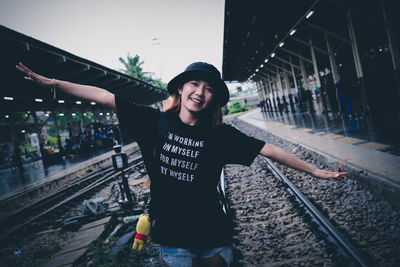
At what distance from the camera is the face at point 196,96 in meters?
1.56

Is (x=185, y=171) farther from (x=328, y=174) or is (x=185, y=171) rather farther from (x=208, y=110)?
(x=328, y=174)

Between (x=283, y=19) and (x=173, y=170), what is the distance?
1115cm

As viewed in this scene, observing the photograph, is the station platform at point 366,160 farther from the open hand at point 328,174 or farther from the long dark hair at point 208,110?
the long dark hair at point 208,110

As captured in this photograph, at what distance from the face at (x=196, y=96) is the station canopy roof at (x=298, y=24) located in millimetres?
8272

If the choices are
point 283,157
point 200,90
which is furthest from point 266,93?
point 200,90

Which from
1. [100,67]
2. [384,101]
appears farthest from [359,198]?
[100,67]

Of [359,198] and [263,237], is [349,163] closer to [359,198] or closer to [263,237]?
[359,198]

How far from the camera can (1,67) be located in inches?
320

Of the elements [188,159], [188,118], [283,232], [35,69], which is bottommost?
[283,232]

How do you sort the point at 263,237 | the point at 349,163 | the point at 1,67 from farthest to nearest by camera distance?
the point at 1,67, the point at 349,163, the point at 263,237

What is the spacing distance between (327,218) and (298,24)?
886 cm

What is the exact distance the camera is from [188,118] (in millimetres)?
1620

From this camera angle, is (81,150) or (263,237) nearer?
(263,237)

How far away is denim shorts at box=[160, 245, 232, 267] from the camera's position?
1436mm
